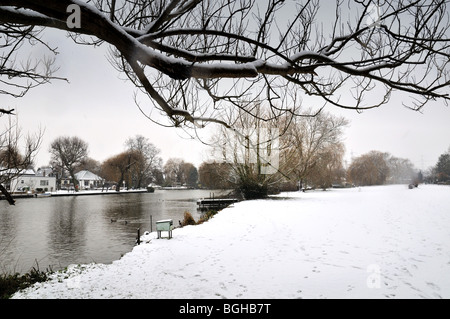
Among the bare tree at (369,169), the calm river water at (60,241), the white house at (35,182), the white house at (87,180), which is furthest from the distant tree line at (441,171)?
the white house at (87,180)

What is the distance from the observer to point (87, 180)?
266 feet

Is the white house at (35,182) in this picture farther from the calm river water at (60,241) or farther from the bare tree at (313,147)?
the bare tree at (313,147)

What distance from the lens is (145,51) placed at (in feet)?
8.31

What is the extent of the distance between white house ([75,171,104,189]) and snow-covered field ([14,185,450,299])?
82.3m

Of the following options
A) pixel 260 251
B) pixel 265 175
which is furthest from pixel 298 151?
pixel 260 251

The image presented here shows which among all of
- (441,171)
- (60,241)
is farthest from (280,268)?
(441,171)

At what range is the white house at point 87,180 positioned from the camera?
Answer: 260 feet

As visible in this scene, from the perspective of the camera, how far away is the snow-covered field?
4.18m

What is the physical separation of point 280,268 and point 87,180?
88.7m

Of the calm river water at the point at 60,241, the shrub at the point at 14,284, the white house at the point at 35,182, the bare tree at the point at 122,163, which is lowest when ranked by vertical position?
the calm river water at the point at 60,241

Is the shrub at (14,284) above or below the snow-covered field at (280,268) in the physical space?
below

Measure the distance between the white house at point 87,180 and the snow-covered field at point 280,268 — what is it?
82.3 m

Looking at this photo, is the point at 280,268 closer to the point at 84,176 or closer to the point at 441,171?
the point at 441,171
